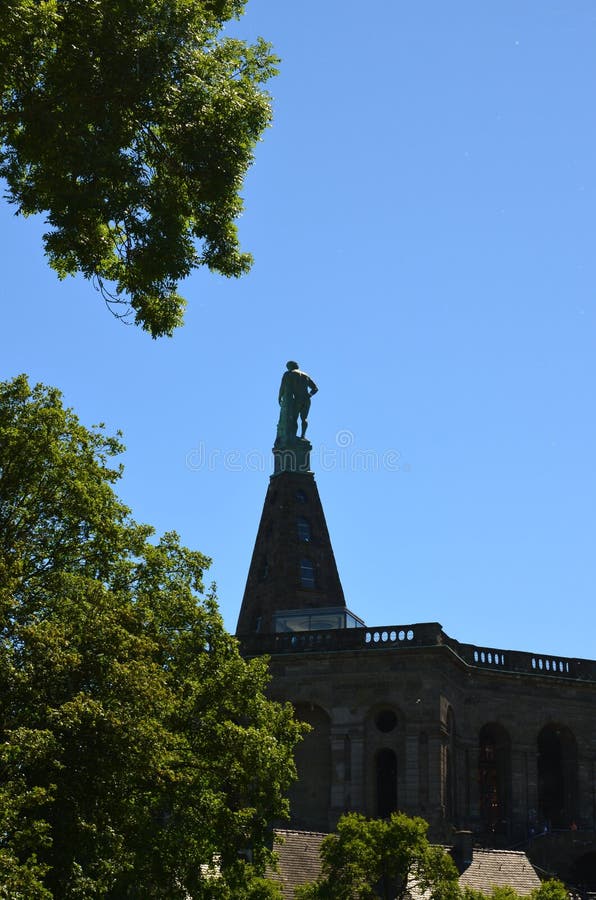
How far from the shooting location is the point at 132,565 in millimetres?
29266

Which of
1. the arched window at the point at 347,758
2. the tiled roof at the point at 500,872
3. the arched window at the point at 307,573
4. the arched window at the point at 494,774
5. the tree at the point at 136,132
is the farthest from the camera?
the arched window at the point at 307,573

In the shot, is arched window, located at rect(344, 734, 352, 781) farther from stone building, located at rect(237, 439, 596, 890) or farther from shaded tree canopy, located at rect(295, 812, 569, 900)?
shaded tree canopy, located at rect(295, 812, 569, 900)

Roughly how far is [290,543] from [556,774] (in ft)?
51.4

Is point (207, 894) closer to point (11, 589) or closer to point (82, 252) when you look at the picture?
point (11, 589)

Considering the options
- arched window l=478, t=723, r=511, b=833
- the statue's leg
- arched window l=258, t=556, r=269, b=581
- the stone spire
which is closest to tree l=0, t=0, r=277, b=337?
arched window l=478, t=723, r=511, b=833

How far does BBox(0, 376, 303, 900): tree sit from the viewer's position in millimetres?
23297

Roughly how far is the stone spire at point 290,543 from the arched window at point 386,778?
9.16m

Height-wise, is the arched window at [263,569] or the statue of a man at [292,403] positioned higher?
the statue of a man at [292,403]

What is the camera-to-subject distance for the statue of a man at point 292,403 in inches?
2501

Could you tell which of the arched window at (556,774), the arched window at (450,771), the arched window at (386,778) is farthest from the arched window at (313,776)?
the arched window at (556,774)

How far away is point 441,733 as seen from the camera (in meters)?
49.2

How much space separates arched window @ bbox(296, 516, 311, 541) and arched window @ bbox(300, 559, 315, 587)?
112cm

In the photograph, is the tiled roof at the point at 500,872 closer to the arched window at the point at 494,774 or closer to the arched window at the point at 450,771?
the arched window at the point at 450,771

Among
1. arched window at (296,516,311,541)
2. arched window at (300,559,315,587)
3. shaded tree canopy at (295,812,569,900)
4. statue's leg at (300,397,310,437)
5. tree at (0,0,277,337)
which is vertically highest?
statue's leg at (300,397,310,437)
